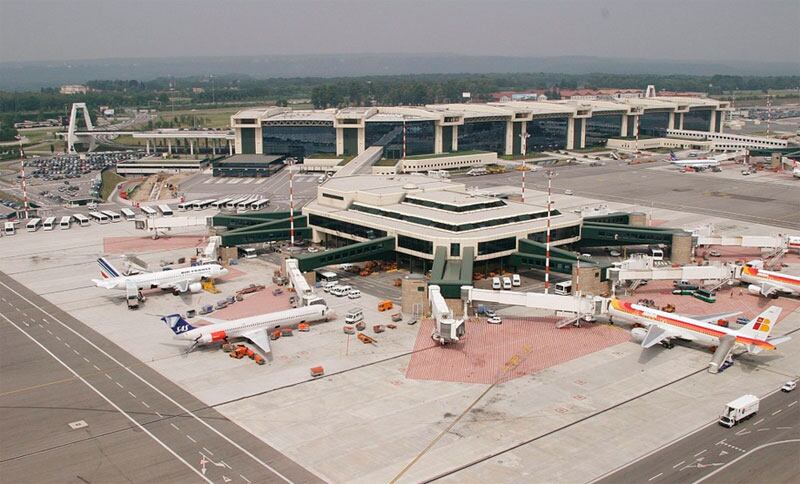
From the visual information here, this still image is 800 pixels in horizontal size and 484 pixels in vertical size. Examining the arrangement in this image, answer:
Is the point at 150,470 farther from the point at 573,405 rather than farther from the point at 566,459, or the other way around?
the point at 573,405

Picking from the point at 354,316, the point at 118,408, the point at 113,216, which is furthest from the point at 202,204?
the point at 118,408

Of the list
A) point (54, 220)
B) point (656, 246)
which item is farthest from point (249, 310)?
point (54, 220)

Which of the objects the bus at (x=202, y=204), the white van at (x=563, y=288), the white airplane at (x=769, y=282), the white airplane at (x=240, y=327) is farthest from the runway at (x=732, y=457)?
the bus at (x=202, y=204)

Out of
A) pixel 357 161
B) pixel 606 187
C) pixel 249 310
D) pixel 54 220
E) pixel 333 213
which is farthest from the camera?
pixel 357 161

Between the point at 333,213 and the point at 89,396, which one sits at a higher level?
the point at 333,213

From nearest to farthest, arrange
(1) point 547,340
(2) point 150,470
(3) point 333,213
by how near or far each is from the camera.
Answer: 1. (2) point 150,470
2. (1) point 547,340
3. (3) point 333,213

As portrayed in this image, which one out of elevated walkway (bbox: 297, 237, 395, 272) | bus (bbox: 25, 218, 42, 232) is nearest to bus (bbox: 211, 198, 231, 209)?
bus (bbox: 25, 218, 42, 232)

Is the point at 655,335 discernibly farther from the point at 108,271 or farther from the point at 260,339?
the point at 108,271

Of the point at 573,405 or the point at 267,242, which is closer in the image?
the point at 573,405
